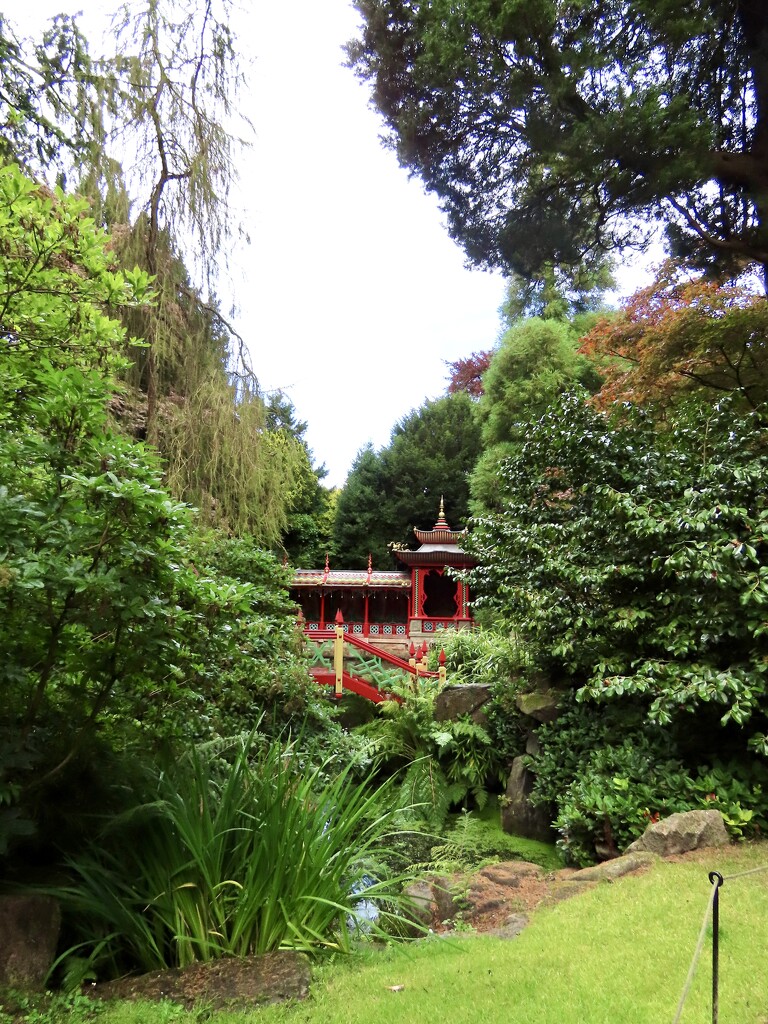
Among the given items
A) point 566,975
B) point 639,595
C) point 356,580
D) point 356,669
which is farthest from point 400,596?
point 566,975

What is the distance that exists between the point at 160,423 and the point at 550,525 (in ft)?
12.4

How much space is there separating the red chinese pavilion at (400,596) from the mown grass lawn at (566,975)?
43.2 ft

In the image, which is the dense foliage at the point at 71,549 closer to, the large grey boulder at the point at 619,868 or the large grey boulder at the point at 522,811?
the large grey boulder at the point at 619,868

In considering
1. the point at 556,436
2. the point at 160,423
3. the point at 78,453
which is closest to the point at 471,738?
the point at 556,436

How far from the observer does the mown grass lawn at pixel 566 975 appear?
1870 millimetres

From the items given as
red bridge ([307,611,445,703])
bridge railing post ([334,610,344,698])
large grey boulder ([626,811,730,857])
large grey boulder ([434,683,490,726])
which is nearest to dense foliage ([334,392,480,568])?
red bridge ([307,611,445,703])

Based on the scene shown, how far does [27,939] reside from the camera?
2.13 m

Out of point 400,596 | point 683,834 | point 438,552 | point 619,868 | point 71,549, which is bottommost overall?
point 619,868

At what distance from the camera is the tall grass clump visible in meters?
2.36

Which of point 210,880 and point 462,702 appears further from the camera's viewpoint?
point 462,702

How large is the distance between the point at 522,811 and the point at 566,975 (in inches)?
140

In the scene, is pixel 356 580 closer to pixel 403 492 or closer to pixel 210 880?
pixel 403 492

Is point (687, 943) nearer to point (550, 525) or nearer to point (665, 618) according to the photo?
point (665, 618)

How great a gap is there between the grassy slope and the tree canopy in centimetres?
521
